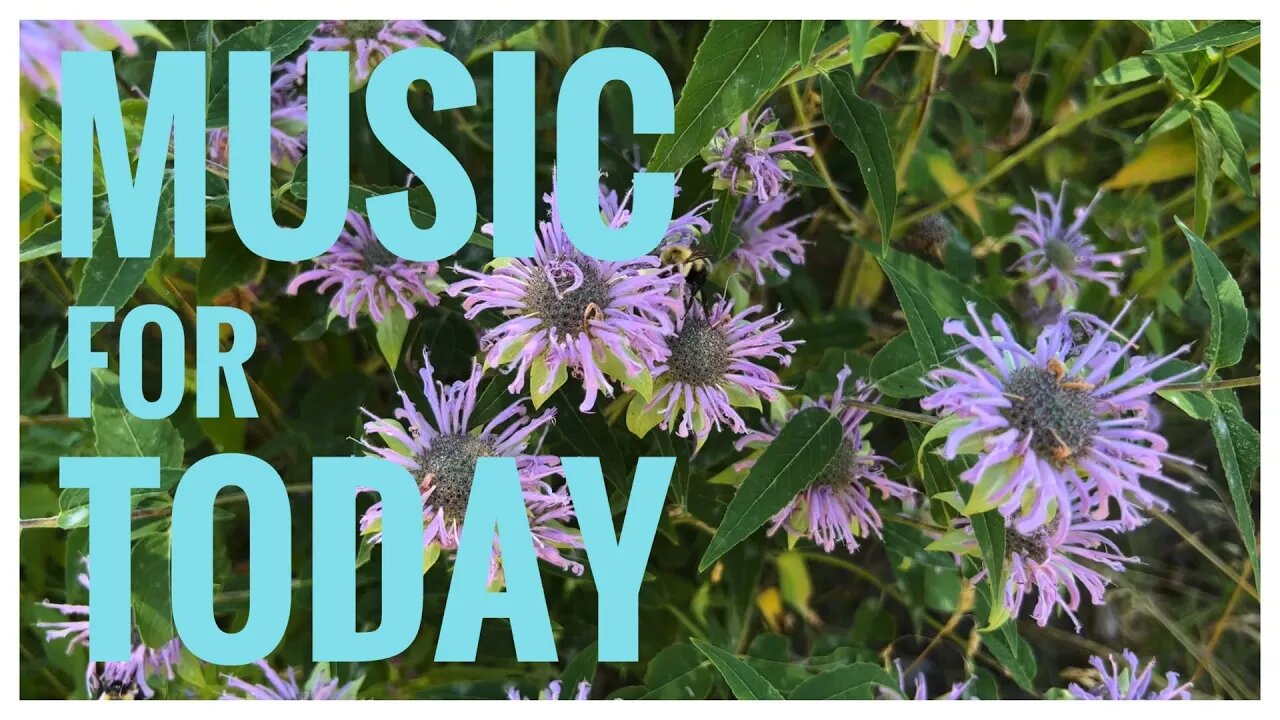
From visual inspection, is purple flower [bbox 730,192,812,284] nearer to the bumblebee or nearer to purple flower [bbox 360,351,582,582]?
the bumblebee

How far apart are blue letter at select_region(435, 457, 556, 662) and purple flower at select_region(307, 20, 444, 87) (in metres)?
0.35

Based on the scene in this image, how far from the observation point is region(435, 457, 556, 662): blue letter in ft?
2.17

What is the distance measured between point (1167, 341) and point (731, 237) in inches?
25.4

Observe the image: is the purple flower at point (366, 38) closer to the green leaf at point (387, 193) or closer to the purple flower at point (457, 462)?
the green leaf at point (387, 193)

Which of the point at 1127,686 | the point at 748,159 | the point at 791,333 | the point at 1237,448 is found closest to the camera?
the point at 1237,448

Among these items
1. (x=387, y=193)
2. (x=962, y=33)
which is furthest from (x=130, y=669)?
(x=962, y=33)

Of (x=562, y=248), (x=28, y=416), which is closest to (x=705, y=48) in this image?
(x=562, y=248)

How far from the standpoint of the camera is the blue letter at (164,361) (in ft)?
2.48

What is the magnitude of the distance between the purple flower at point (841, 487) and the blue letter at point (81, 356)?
1.64 ft

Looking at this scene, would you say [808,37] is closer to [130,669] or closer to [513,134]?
[513,134]

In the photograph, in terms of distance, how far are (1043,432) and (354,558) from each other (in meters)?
0.54

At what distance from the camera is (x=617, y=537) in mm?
778

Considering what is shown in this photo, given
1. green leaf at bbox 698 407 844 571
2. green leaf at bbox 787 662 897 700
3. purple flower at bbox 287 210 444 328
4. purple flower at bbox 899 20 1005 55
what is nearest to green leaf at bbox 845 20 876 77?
purple flower at bbox 899 20 1005 55

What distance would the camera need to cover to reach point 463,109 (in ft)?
2.82
